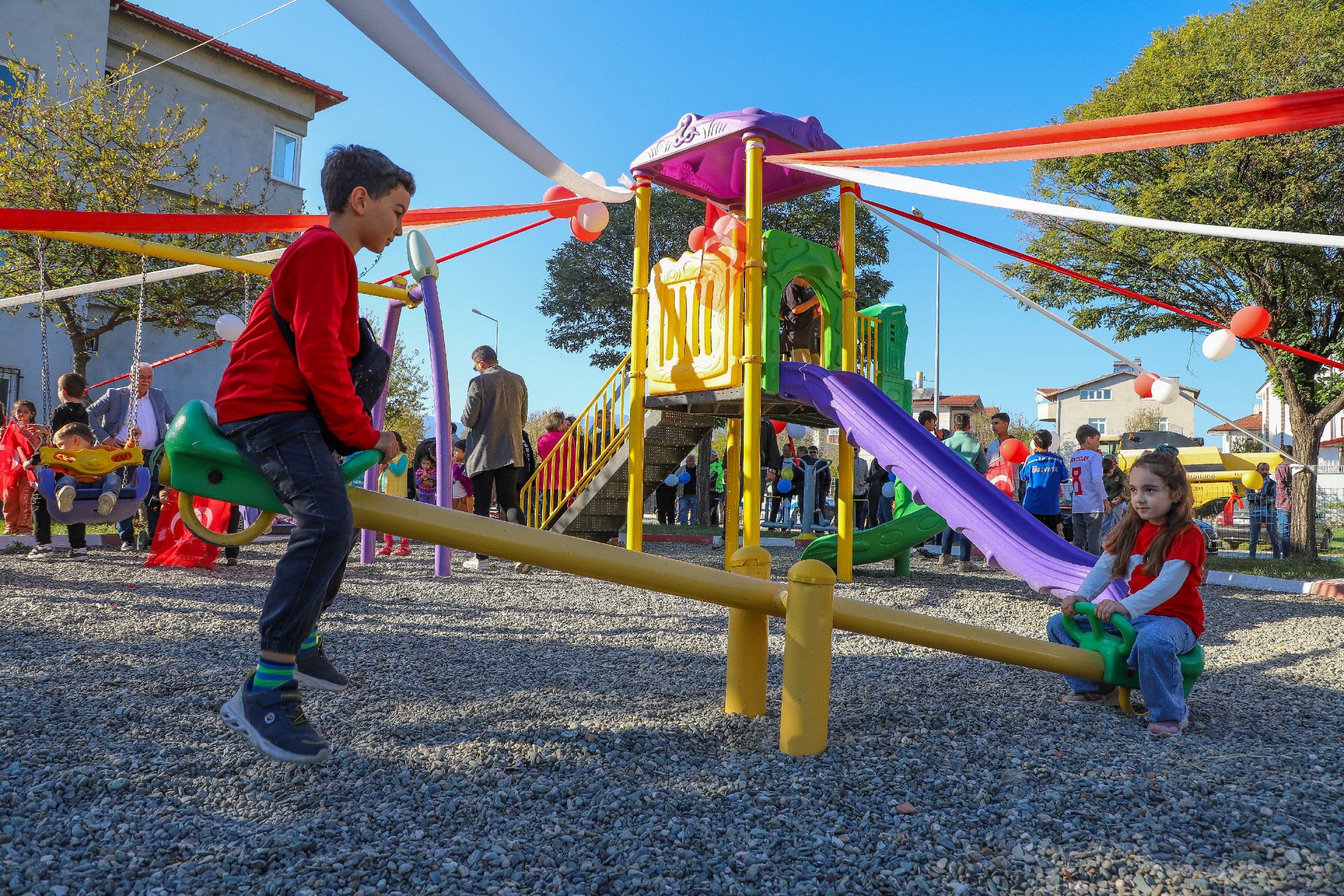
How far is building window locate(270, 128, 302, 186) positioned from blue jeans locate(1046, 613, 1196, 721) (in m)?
20.4

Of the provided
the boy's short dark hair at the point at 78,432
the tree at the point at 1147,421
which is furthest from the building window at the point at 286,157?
the tree at the point at 1147,421

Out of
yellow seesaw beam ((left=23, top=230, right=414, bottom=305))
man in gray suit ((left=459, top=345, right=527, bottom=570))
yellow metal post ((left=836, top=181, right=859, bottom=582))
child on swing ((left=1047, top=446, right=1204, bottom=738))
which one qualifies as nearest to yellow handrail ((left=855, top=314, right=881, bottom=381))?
yellow metal post ((left=836, top=181, right=859, bottom=582))

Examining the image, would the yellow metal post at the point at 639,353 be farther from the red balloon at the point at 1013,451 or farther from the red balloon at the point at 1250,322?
the red balloon at the point at 1250,322

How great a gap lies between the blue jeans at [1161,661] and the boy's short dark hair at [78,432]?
7197 mm

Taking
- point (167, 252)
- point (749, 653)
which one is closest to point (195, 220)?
point (167, 252)

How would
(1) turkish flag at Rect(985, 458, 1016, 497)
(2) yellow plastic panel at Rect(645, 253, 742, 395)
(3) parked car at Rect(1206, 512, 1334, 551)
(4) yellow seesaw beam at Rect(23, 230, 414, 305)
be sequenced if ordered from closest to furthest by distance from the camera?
(4) yellow seesaw beam at Rect(23, 230, 414, 305), (2) yellow plastic panel at Rect(645, 253, 742, 395), (1) turkish flag at Rect(985, 458, 1016, 497), (3) parked car at Rect(1206, 512, 1334, 551)

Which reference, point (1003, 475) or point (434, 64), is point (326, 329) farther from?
point (1003, 475)

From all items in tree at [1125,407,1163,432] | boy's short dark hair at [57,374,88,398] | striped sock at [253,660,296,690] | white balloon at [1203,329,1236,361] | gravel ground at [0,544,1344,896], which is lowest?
gravel ground at [0,544,1344,896]

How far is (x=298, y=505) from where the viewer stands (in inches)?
87.7

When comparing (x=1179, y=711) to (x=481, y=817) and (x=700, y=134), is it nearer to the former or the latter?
(x=481, y=817)

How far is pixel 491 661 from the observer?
381 cm

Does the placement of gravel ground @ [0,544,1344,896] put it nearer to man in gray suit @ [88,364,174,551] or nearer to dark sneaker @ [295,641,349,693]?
dark sneaker @ [295,641,349,693]

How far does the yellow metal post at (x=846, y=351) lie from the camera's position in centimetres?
740

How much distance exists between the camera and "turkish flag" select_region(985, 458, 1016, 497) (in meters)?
9.11
